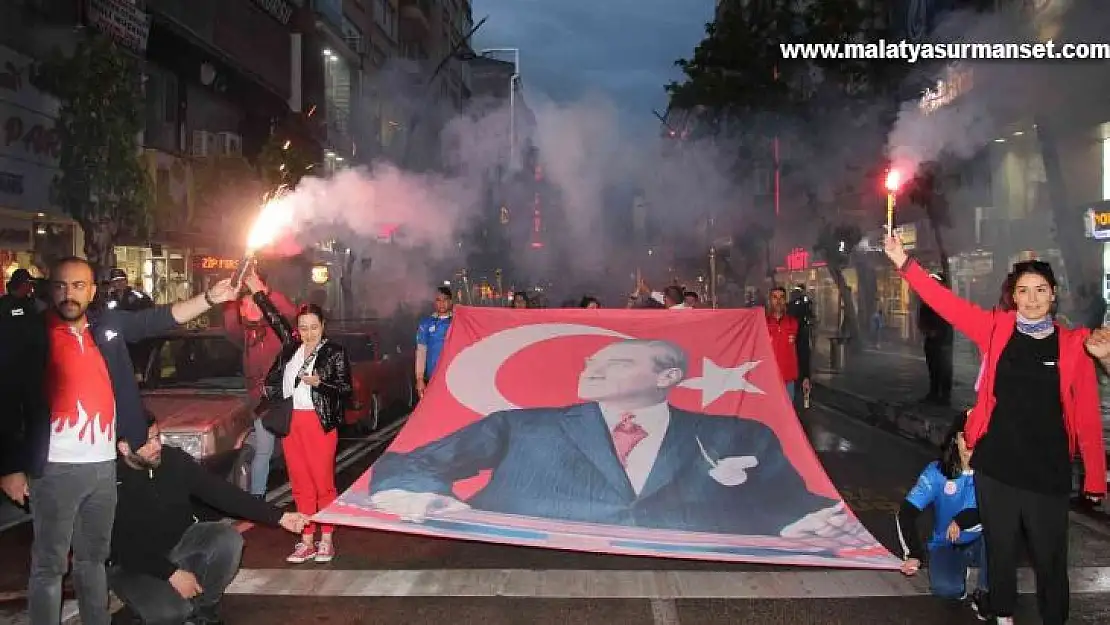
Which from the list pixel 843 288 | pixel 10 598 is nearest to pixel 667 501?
pixel 10 598

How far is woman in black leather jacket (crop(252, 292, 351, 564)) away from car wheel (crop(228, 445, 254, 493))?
4.22 feet

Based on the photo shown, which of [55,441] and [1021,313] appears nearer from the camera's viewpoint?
[55,441]

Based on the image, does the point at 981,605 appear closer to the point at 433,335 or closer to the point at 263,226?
the point at 263,226

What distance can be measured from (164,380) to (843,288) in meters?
21.1

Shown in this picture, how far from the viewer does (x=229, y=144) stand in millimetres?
22391

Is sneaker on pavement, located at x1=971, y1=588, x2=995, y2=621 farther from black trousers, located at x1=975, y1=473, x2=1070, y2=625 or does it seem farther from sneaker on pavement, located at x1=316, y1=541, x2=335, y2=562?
sneaker on pavement, located at x1=316, y1=541, x2=335, y2=562

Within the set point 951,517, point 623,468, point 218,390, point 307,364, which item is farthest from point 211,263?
point 951,517

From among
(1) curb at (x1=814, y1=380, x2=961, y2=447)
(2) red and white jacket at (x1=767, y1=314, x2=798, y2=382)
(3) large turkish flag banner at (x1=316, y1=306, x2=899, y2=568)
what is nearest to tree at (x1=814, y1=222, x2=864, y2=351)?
(1) curb at (x1=814, y1=380, x2=961, y2=447)

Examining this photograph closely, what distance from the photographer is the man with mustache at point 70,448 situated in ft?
11.4

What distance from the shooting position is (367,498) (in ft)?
16.3

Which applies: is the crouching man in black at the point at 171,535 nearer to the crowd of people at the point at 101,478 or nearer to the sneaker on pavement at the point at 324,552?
the crowd of people at the point at 101,478

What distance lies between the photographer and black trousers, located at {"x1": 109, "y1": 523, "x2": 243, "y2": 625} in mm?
3734

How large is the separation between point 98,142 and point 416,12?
32.3 meters

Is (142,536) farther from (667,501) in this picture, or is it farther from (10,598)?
(667,501)
